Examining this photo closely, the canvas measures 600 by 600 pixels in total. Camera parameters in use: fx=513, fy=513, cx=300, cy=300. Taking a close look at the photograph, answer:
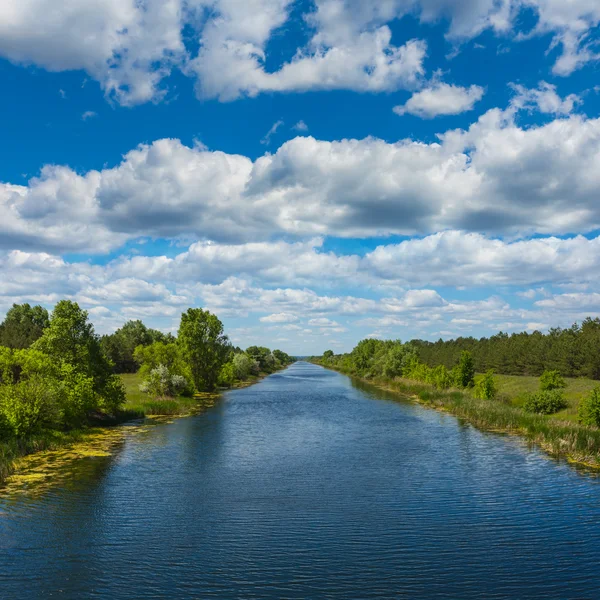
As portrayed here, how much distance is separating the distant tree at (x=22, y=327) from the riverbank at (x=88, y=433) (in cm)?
3543

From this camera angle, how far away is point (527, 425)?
54.8 metres

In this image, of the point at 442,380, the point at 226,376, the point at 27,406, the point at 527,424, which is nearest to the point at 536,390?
the point at 442,380

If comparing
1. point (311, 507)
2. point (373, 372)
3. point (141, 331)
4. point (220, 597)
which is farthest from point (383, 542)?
point (141, 331)

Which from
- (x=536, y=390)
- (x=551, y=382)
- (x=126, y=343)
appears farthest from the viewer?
(x=126, y=343)

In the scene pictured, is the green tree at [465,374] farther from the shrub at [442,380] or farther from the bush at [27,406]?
the bush at [27,406]

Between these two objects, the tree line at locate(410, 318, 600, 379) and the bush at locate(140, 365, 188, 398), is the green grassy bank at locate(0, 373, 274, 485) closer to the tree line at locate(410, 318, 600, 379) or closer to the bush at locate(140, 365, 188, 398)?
the bush at locate(140, 365, 188, 398)

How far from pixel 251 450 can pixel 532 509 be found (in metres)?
25.1

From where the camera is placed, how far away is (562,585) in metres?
19.7

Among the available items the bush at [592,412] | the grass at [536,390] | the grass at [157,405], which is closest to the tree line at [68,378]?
the grass at [157,405]

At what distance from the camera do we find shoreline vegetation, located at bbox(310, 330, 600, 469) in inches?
1761

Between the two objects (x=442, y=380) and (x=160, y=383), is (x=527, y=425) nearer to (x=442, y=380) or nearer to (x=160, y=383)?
(x=442, y=380)

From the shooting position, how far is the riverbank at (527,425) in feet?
140

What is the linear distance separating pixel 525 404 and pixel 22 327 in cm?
12108

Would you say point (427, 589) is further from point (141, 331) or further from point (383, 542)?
point (141, 331)
